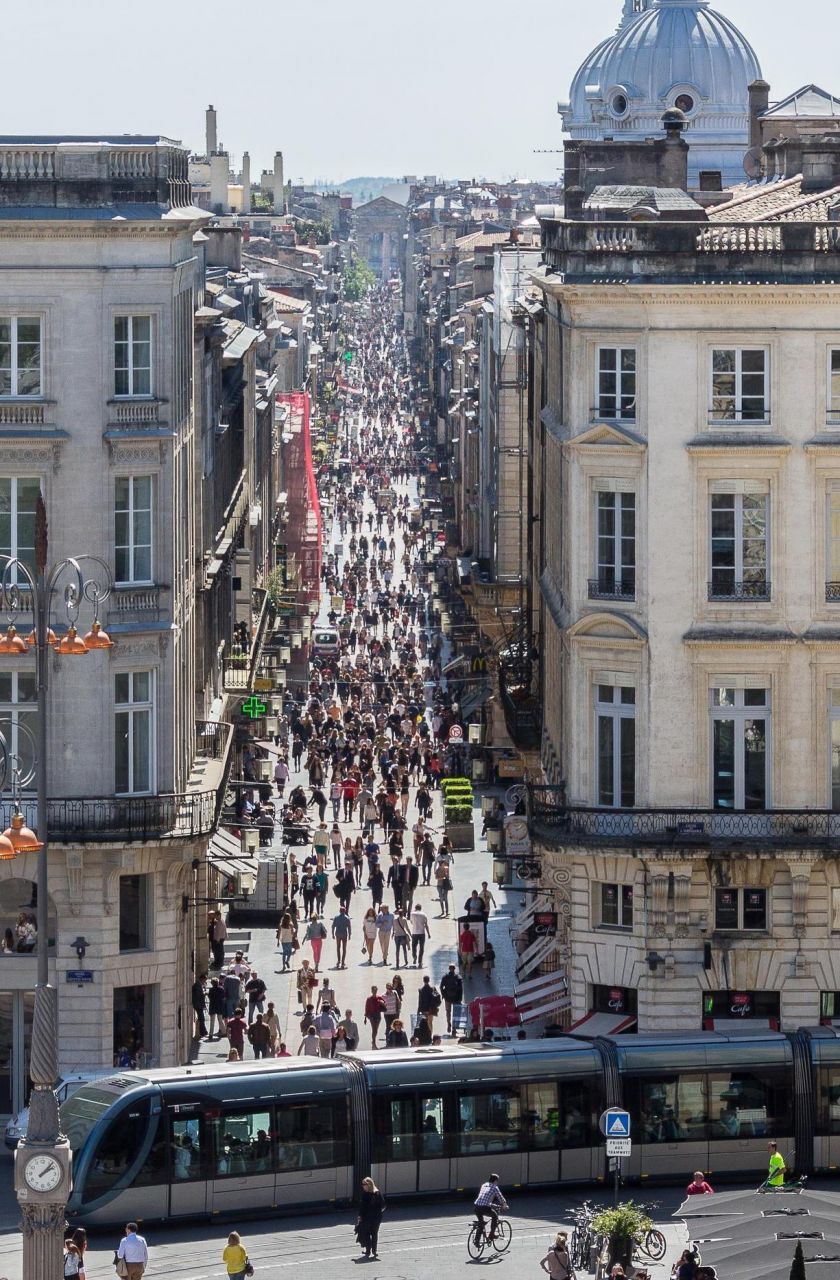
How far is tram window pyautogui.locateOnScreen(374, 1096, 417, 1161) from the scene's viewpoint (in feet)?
157

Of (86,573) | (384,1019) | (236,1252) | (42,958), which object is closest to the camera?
(42,958)

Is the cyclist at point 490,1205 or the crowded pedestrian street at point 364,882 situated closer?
the cyclist at point 490,1205

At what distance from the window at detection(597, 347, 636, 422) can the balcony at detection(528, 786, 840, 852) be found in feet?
22.5

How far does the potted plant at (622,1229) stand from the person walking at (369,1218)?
3.90m

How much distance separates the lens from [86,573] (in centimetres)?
5300

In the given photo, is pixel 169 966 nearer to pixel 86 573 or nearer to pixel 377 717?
pixel 86 573

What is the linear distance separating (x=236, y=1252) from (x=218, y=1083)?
558 centimetres

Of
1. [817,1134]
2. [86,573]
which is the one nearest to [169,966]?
[86,573]

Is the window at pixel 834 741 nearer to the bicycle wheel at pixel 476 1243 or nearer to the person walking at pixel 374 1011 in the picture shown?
the person walking at pixel 374 1011

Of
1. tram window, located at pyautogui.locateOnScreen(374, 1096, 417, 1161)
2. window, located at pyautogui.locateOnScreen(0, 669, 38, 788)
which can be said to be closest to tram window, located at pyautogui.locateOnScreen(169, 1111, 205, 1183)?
tram window, located at pyautogui.locateOnScreen(374, 1096, 417, 1161)

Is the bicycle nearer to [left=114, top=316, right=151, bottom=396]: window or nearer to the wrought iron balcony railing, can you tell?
the wrought iron balcony railing

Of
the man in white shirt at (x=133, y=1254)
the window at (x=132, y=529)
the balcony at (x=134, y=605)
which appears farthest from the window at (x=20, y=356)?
the man in white shirt at (x=133, y=1254)

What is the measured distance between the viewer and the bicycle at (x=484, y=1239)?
1779 inches

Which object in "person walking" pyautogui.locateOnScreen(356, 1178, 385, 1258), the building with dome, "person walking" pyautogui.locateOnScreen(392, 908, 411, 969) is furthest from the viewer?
the building with dome
